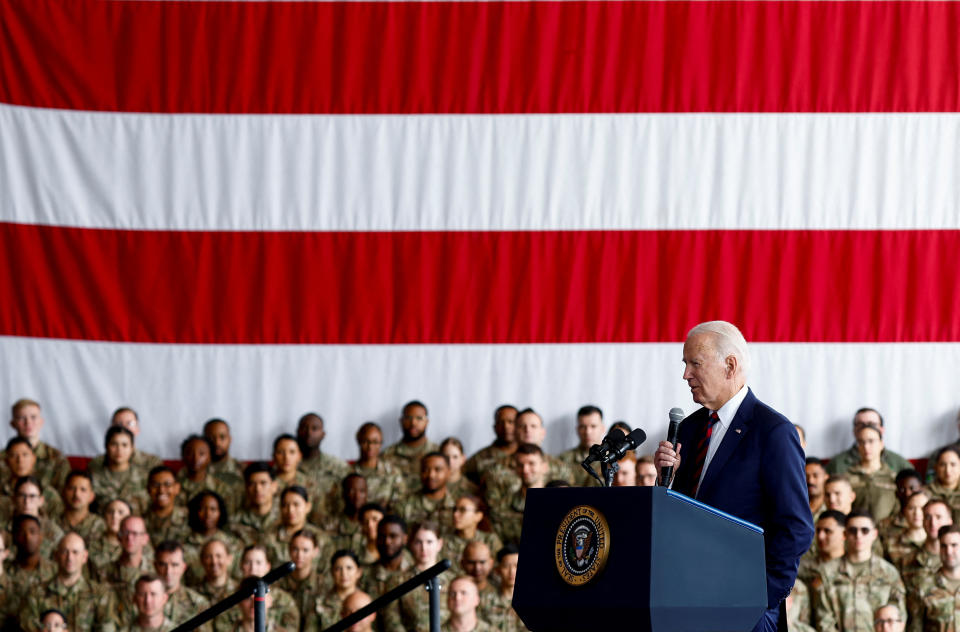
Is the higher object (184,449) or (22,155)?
(22,155)

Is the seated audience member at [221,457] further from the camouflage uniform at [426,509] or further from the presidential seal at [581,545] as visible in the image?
the presidential seal at [581,545]

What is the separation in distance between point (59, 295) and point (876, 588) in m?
4.83

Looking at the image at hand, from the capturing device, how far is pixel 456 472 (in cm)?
682

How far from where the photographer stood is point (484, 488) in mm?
6766

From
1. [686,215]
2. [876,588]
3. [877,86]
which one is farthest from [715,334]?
[877,86]

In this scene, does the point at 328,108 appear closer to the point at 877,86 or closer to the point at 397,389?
the point at 397,389

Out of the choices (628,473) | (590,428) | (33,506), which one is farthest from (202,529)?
(628,473)

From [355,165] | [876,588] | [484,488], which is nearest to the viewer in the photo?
[876,588]

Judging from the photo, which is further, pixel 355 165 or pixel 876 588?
pixel 355 165

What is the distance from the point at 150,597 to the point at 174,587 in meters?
0.22

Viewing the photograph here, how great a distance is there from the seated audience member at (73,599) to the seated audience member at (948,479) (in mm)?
4421

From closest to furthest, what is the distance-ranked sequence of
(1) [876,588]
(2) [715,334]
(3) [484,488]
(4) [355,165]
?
(2) [715,334]
(1) [876,588]
(3) [484,488]
(4) [355,165]

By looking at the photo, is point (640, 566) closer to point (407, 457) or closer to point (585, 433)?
point (585, 433)

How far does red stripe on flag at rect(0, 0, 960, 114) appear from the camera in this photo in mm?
7145
